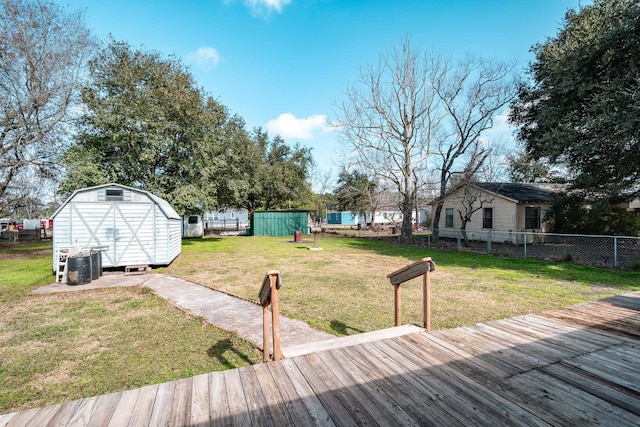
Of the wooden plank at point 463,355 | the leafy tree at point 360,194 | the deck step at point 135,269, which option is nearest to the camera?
the wooden plank at point 463,355

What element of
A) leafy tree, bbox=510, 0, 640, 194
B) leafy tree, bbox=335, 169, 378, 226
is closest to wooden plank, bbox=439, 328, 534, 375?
leafy tree, bbox=510, 0, 640, 194

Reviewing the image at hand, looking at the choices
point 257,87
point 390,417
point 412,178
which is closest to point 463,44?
point 412,178

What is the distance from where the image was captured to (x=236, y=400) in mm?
2213

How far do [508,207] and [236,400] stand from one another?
17195mm

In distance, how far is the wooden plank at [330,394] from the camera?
6.52 feet

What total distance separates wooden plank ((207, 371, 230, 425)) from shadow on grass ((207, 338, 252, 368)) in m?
1.00

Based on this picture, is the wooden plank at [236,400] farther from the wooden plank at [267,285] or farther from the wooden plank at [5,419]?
the wooden plank at [5,419]

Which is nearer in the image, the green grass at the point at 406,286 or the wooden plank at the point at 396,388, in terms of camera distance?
the wooden plank at the point at 396,388

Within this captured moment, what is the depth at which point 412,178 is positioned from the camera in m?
17.1

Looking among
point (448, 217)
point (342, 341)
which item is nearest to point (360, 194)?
point (448, 217)

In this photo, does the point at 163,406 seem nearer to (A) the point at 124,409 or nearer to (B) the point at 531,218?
(A) the point at 124,409

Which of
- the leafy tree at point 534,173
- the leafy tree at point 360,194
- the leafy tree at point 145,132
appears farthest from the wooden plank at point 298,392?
the leafy tree at point 534,173

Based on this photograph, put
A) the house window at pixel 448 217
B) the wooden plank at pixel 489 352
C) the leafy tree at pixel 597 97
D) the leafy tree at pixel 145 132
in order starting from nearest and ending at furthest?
the wooden plank at pixel 489 352, the leafy tree at pixel 597 97, the leafy tree at pixel 145 132, the house window at pixel 448 217

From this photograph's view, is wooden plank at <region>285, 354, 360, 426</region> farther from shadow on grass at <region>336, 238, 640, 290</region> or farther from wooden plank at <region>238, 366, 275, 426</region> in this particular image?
shadow on grass at <region>336, 238, 640, 290</region>
